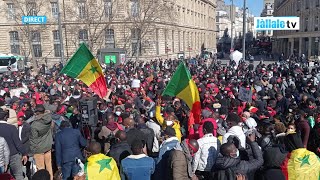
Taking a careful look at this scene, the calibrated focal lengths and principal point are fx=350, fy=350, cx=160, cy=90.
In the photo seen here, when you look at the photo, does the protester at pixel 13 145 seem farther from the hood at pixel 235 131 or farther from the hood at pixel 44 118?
the hood at pixel 235 131

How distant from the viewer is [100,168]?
470 cm

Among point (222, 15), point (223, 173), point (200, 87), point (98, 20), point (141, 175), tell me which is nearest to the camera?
point (223, 173)

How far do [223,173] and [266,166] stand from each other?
0.61 meters

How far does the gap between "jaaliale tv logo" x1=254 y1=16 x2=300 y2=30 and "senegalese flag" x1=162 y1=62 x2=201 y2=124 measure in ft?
33.9

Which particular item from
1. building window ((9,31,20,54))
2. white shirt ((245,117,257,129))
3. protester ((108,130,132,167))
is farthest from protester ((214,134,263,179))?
building window ((9,31,20,54))

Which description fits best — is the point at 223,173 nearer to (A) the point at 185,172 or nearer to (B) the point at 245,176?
(B) the point at 245,176

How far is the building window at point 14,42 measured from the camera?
142 feet

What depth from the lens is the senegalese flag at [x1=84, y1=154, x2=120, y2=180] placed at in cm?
466

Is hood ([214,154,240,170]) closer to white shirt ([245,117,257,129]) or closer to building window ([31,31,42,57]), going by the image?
white shirt ([245,117,257,129])

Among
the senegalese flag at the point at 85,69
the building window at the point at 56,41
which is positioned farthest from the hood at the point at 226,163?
the building window at the point at 56,41

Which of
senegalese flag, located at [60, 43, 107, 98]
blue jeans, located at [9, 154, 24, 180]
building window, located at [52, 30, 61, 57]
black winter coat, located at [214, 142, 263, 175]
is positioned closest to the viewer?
black winter coat, located at [214, 142, 263, 175]

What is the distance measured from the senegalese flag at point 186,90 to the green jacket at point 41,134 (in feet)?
8.47

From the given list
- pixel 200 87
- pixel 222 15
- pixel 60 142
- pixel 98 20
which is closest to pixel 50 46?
pixel 98 20

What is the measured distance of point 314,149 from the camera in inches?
245
